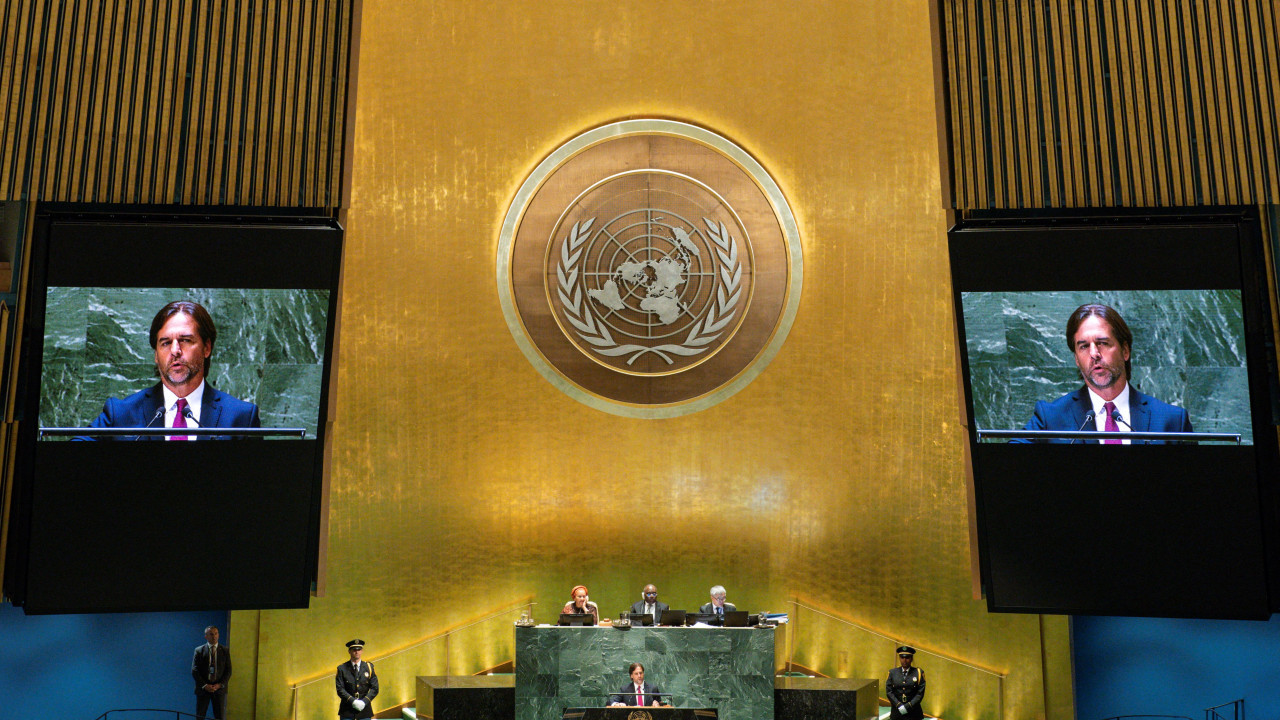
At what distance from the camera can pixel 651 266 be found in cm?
894

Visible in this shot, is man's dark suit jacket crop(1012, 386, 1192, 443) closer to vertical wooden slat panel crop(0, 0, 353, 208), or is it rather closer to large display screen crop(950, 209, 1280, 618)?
large display screen crop(950, 209, 1280, 618)

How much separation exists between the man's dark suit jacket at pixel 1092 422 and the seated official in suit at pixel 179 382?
5822 millimetres

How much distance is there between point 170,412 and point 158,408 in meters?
0.09

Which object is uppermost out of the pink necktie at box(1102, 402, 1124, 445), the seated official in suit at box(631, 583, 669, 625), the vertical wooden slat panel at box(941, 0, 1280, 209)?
the vertical wooden slat panel at box(941, 0, 1280, 209)

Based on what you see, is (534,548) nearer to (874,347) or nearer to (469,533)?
(469,533)

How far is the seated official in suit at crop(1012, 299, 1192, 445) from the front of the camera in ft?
26.0

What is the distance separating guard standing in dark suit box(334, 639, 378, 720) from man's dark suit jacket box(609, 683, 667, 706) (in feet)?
5.84

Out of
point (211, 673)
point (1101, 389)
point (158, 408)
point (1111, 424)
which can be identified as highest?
point (1101, 389)

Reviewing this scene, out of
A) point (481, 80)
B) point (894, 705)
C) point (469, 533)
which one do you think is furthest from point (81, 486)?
point (894, 705)

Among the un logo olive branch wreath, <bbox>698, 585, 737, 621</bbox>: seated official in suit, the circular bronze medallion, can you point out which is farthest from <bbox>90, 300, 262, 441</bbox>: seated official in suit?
<bbox>698, 585, 737, 621</bbox>: seated official in suit

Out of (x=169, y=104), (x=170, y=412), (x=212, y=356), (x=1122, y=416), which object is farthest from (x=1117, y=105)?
(x=170, y=412)

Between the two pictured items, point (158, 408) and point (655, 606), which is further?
point (655, 606)

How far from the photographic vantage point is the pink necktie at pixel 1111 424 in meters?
7.89

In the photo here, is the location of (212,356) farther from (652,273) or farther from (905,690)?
(905,690)
